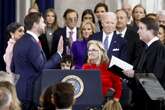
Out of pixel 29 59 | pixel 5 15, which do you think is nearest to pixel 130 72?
pixel 29 59

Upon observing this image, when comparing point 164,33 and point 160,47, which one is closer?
point 160,47

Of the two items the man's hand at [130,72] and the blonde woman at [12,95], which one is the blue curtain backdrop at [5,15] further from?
the blonde woman at [12,95]

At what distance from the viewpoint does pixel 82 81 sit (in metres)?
5.93

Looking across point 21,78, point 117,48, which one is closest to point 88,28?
point 117,48

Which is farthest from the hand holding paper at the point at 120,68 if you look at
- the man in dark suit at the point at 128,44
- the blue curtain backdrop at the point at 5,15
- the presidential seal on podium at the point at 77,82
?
the blue curtain backdrop at the point at 5,15

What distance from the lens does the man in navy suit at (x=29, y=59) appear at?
6.49 metres

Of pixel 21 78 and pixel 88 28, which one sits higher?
pixel 88 28

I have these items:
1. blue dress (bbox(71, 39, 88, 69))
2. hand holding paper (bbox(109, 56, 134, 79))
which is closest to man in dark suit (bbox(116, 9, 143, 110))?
blue dress (bbox(71, 39, 88, 69))

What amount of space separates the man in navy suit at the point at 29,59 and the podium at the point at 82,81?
589 millimetres

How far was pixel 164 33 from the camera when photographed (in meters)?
7.43

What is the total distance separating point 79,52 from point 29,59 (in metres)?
1.21

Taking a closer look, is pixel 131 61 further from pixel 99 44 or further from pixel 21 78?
pixel 21 78

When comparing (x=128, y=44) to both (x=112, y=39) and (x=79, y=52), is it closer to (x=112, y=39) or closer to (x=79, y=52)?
(x=112, y=39)

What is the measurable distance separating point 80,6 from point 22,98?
15.1 ft
